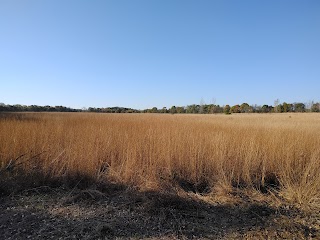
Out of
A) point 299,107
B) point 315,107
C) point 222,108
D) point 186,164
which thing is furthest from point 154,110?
point 186,164

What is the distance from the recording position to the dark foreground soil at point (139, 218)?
270 centimetres

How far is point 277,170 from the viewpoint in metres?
5.04

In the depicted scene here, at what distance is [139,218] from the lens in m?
3.07

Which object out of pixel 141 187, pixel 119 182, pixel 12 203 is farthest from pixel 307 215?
pixel 12 203

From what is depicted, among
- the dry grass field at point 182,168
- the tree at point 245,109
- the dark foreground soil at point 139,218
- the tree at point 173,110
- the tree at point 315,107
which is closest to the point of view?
the dark foreground soil at point 139,218

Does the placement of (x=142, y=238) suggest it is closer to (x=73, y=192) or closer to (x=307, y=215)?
(x=73, y=192)

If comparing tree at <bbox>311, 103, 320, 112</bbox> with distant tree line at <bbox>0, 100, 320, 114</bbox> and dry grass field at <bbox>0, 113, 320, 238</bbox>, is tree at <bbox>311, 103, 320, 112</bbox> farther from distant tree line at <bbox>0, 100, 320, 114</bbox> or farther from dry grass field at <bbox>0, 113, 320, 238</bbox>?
dry grass field at <bbox>0, 113, 320, 238</bbox>

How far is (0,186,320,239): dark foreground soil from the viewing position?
8.86ft

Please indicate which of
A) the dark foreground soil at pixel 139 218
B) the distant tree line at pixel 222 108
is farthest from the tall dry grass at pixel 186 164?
the distant tree line at pixel 222 108

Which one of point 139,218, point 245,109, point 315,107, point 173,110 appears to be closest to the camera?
point 139,218

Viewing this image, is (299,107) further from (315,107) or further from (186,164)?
(186,164)

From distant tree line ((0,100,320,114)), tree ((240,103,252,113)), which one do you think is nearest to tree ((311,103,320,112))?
distant tree line ((0,100,320,114))

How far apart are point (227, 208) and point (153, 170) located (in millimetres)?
1724

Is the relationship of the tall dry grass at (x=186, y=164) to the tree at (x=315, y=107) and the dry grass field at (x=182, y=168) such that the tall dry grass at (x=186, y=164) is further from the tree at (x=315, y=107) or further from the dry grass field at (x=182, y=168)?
the tree at (x=315, y=107)
